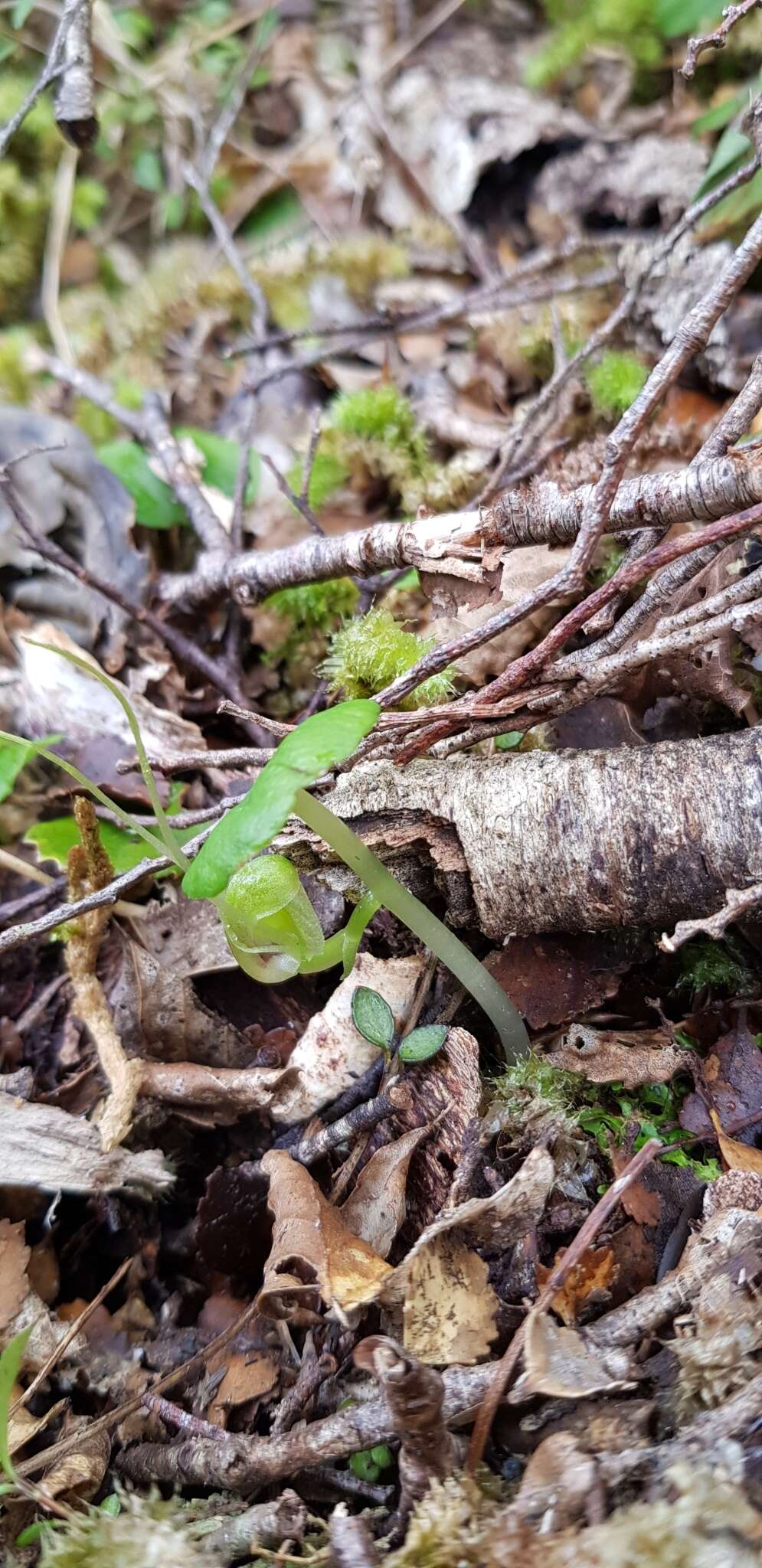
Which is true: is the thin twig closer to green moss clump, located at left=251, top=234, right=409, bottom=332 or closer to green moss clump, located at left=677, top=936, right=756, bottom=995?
green moss clump, located at left=677, top=936, right=756, bottom=995

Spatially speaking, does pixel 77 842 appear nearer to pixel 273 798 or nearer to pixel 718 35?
pixel 273 798

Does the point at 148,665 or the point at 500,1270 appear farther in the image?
the point at 148,665

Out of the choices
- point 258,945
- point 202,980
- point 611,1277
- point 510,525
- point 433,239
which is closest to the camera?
point 611,1277

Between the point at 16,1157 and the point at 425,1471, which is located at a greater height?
the point at 16,1157

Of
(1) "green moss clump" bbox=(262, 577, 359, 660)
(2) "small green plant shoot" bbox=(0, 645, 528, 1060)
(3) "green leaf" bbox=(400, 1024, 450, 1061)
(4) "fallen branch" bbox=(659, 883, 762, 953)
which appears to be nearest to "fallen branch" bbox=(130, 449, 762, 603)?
(1) "green moss clump" bbox=(262, 577, 359, 660)

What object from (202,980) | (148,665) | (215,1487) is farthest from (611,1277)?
(148,665)

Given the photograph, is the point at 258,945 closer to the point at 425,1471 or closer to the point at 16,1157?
the point at 16,1157
